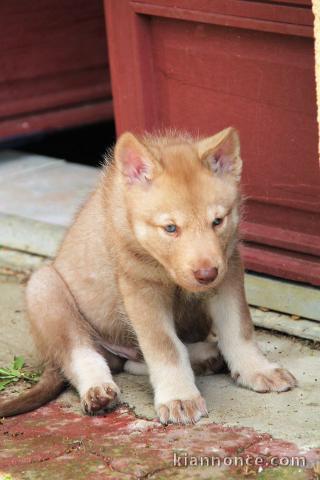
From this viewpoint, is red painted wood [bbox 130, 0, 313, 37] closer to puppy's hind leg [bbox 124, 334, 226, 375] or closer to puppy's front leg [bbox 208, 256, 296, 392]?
puppy's front leg [bbox 208, 256, 296, 392]

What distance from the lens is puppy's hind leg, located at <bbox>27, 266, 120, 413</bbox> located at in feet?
16.2

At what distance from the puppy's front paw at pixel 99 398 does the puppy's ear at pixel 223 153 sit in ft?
3.58

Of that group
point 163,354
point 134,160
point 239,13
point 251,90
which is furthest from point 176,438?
point 239,13

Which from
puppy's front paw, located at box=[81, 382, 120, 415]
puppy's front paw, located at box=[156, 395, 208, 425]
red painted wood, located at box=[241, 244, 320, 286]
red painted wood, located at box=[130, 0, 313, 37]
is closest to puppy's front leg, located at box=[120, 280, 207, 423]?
puppy's front paw, located at box=[156, 395, 208, 425]

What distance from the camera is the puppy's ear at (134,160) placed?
471cm

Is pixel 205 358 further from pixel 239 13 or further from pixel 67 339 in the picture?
pixel 239 13

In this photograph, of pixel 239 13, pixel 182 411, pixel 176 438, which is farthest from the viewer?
pixel 239 13

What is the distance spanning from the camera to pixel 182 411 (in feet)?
15.3

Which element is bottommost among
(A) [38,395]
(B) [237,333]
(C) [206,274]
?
(A) [38,395]

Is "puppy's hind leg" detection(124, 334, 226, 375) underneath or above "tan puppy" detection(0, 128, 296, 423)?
underneath

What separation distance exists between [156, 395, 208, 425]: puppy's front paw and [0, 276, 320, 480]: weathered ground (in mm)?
40

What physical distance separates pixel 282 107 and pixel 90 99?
3.45 m

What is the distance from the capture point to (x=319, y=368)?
5.18 meters

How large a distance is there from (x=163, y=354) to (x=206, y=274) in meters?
0.58
